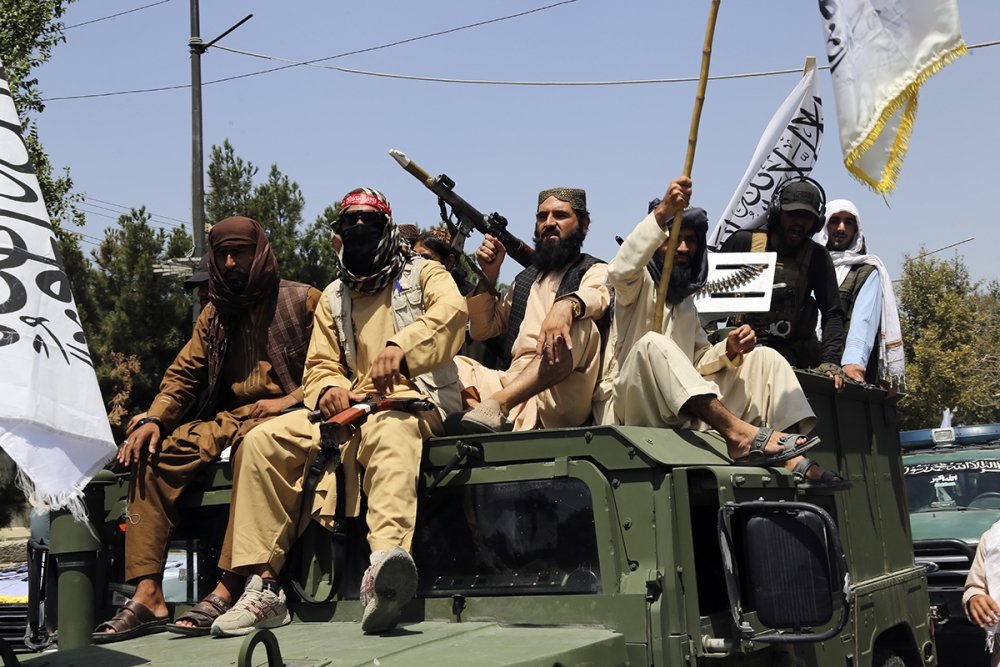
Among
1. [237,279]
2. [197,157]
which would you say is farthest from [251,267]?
[197,157]

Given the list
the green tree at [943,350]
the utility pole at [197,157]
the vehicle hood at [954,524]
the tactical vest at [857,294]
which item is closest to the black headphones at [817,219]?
the tactical vest at [857,294]

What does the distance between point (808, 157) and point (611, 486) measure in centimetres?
495

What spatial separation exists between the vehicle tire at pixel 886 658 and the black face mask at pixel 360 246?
289 cm

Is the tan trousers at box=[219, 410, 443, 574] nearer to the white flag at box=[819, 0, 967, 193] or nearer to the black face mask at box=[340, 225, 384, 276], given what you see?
the black face mask at box=[340, 225, 384, 276]

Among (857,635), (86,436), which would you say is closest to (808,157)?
(857,635)

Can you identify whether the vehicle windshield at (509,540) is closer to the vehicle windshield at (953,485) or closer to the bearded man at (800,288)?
the bearded man at (800,288)

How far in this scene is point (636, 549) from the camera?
4.36 meters

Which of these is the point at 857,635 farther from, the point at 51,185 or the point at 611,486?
the point at 51,185

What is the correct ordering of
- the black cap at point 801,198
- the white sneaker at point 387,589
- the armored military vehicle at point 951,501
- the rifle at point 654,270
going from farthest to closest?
the armored military vehicle at point 951,501 → the black cap at point 801,198 → the rifle at point 654,270 → the white sneaker at point 387,589

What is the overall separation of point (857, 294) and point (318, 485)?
3748 mm

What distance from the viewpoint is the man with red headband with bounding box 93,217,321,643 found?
5.30 metres

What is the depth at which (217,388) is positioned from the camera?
579 cm

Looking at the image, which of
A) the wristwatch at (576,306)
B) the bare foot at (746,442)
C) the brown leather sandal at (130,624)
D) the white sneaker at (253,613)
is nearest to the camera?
the white sneaker at (253,613)

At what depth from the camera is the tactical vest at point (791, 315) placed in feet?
23.1
